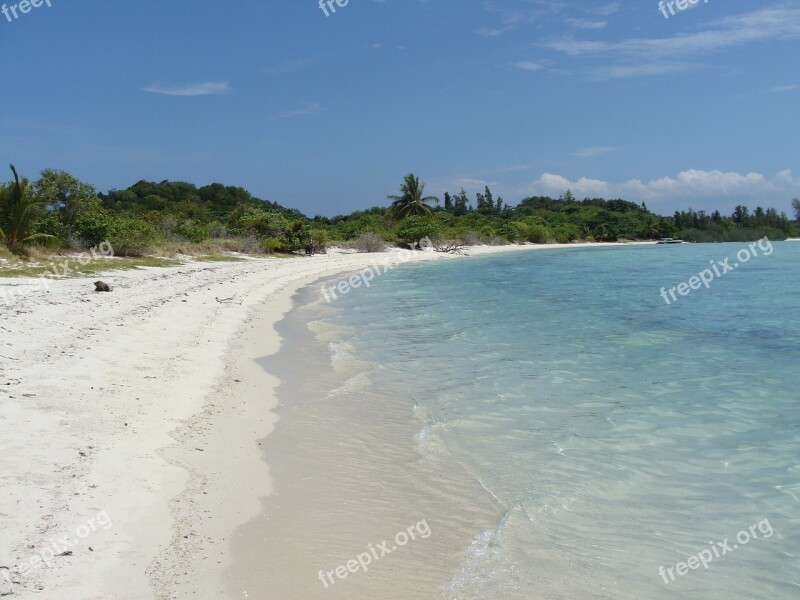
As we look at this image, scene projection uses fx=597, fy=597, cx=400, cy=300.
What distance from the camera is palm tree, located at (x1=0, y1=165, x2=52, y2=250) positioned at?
2105 centimetres

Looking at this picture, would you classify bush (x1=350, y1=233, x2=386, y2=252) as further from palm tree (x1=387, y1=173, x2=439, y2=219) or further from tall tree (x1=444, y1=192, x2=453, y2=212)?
tall tree (x1=444, y1=192, x2=453, y2=212)

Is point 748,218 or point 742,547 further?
point 748,218

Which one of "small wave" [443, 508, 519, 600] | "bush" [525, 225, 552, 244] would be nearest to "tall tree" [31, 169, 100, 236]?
"small wave" [443, 508, 519, 600]

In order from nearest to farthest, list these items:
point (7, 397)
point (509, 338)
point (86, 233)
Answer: point (7, 397) → point (509, 338) → point (86, 233)

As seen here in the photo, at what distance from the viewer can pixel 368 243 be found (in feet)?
179

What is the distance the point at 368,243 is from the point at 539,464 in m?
49.1

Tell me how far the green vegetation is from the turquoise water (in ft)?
51.0

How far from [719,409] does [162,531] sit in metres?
7.35

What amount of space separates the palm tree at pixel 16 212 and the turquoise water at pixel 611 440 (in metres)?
12.9

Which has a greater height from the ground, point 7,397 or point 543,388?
point 7,397

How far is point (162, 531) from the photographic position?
13.8ft

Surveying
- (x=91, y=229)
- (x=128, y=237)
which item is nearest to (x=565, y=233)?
(x=128, y=237)

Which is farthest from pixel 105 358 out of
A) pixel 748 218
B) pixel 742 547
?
pixel 748 218

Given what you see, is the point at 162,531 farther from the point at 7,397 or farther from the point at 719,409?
the point at 719,409
